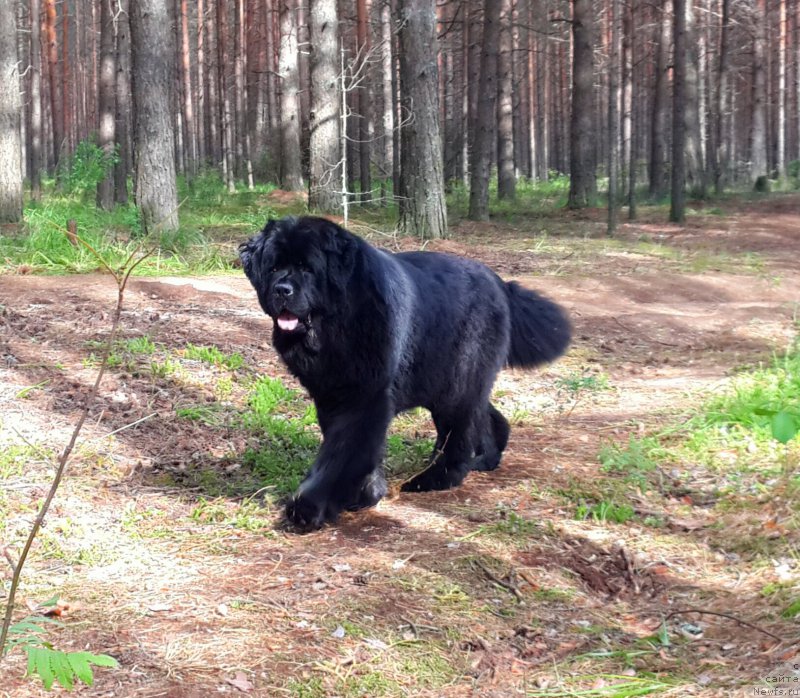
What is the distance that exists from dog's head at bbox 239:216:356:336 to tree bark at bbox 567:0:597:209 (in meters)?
18.2

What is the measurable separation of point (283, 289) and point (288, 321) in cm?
22

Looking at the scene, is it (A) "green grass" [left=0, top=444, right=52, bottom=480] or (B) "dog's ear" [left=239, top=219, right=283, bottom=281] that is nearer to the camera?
(B) "dog's ear" [left=239, top=219, right=283, bottom=281]

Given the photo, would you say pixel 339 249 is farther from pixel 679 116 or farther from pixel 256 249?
pixel 679 116

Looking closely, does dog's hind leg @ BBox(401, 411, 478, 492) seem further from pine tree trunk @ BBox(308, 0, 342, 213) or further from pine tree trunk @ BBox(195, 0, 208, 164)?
pine tree trunk @ BBox(195, 0, 208, 164)

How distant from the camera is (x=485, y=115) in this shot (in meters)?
19.3

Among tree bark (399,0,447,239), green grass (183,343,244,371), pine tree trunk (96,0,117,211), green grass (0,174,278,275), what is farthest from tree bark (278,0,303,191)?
green grass (183,343,244,371)

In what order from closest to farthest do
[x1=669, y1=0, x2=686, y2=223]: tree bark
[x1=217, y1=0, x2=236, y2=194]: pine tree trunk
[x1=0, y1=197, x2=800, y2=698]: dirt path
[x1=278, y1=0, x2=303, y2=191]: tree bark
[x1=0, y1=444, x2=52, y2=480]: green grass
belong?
1. [x1=0, y1=197, x2=800, y2=698]: dirt path
2. [x1=0, y1=444, x2=52, y2=480]: green grass
3. [x1=669, y1=0, x2=686, y2=223]: tree bark
4. [x1=278, y1=0, x2=303, y2=191]: tree bark
5. [x1=217, y1=0, x2=236, y2=194]: pine tree trunk

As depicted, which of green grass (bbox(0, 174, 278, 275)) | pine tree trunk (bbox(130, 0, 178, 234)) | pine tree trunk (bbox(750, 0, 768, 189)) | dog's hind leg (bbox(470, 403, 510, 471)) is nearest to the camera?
dog's hind leg (bbox(470, 403, 510, 471))

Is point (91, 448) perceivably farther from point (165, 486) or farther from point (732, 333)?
point (732, 333)

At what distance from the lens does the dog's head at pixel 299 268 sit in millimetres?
5023

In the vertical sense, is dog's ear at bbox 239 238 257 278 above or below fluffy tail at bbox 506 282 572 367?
above

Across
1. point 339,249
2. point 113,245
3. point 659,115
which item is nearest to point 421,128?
point 113,245

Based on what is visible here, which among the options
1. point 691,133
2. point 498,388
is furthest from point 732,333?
point 691,133

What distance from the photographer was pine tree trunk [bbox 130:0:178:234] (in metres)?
12.5
